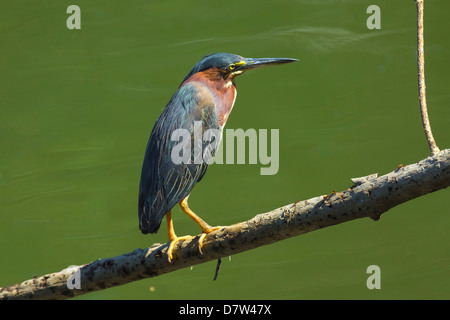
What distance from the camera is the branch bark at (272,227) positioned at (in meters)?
1.66

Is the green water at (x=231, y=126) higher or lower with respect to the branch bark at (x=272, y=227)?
higher

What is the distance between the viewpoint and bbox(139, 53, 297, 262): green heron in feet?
7.58

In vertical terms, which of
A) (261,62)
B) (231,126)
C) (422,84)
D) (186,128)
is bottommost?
(422,84)

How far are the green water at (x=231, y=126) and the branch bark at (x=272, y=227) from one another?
1.75 meters

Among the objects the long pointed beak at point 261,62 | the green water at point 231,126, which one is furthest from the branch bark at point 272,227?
the green water at point 231,126

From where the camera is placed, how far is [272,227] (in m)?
1.91

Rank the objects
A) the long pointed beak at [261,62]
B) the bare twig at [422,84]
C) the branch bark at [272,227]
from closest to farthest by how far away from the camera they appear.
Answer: the branch bark at [272,227]
the bare twig at [422,84]
the long pointed beak at [261,62]

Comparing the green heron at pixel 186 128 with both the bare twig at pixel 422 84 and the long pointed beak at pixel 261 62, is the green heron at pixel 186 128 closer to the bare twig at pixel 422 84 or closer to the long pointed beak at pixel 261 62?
the long pointed beak at pixel 261 62

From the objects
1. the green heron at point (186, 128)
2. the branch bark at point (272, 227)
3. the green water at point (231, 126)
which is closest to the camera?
the branch bark at point (272, 227)

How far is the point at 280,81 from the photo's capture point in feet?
13.8

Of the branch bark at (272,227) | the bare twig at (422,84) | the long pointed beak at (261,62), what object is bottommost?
the branch bark at (272,227)

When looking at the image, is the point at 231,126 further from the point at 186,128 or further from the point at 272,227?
the point at 272,227

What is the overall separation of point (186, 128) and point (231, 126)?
1.57 m

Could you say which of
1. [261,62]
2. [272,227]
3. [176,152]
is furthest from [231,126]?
[272,227]
